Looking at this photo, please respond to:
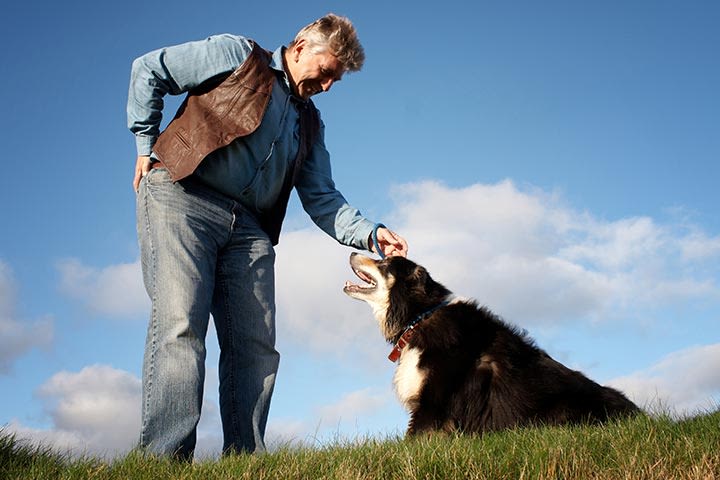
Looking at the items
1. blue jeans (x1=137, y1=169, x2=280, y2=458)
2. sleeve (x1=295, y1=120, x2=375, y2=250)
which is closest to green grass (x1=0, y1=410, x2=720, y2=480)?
blue jeans (x1=137, y1=169, x2=280, y2=458)

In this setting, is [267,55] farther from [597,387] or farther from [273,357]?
[597,387]

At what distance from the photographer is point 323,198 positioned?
6.45 meters

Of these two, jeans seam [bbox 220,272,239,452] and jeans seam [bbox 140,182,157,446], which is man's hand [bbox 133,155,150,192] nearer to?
jeans seam [bbox 140,182,157,446]

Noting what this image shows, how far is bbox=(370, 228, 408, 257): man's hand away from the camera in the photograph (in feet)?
20.4

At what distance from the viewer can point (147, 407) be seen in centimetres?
514

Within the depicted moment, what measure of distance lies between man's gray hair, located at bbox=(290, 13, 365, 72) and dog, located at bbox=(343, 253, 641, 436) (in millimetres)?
2008

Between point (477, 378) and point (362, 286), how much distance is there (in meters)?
1.35

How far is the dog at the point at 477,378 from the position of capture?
5711 millimetres

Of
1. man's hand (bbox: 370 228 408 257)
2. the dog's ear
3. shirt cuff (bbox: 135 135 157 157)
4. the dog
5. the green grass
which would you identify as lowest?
the green grass

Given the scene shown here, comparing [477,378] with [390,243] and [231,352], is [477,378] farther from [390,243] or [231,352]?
[231,352]

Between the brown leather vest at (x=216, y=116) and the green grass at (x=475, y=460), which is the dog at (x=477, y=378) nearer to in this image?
the green grass at (x=475, y=460)

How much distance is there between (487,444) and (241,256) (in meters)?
2.25

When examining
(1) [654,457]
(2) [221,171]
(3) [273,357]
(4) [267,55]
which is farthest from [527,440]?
(4) [267,55]

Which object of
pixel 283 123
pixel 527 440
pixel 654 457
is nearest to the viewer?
pixel 654 457
